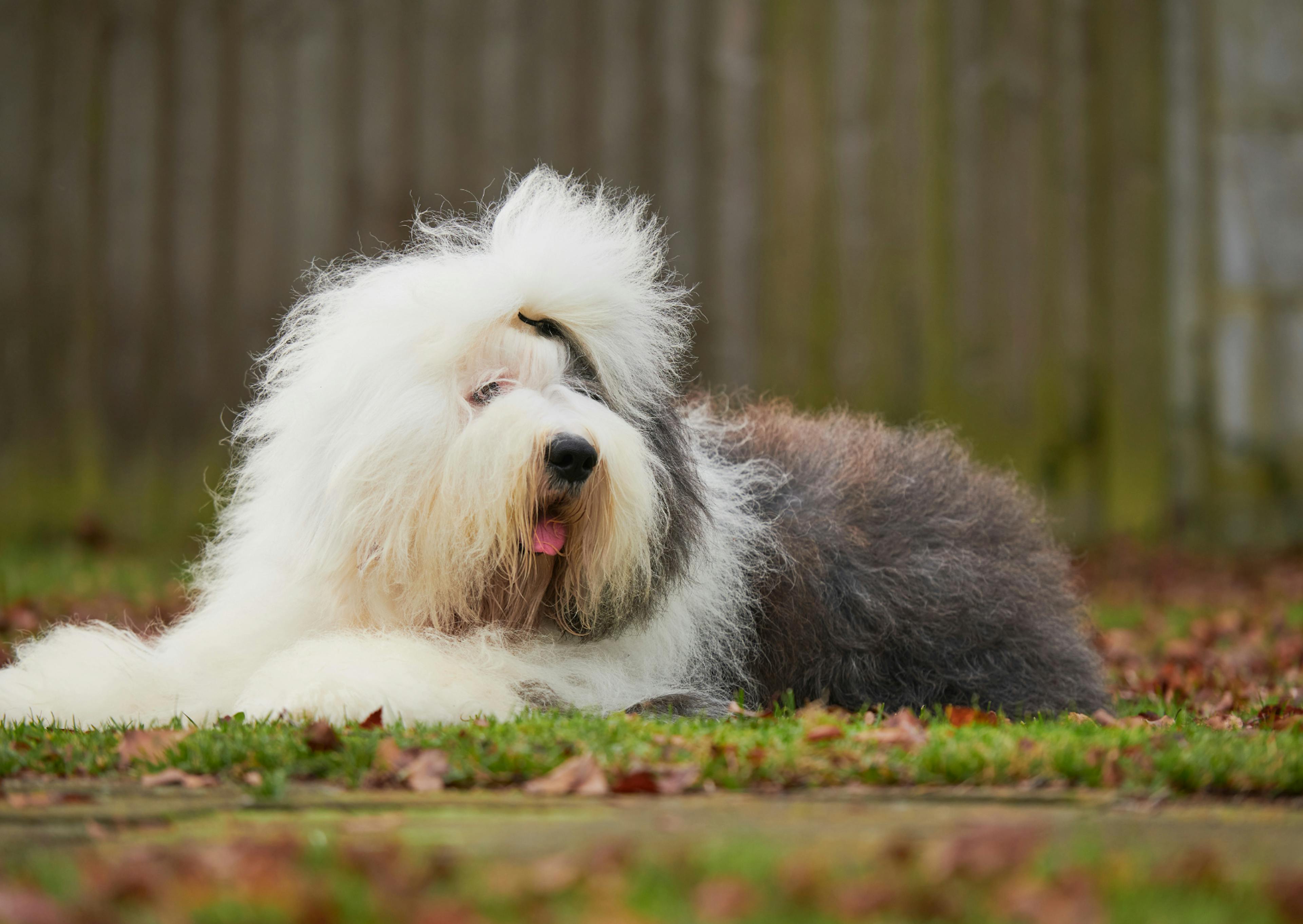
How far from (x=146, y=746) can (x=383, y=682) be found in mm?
540

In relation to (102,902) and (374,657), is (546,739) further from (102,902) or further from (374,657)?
(102,902)

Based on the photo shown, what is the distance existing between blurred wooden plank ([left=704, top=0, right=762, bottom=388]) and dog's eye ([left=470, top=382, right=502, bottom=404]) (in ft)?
15.0

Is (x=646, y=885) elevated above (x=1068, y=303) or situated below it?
below

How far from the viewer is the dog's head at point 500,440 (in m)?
3.23

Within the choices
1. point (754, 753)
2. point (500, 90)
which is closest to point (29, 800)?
point (754, 753)

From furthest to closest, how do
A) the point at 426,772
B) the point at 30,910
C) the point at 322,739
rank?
the point at 322,739 < the point at 426,772 < the point at 30,910

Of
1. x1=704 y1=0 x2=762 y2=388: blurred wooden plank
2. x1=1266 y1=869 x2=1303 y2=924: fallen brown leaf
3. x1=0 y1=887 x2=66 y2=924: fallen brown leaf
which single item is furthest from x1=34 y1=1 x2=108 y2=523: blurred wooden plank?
x1=1266 y1=869 x2=1303 y2=924: fallen brown leaf

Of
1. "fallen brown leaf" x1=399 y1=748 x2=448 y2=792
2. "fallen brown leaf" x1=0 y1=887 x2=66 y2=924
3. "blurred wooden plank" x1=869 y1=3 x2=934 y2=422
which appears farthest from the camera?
"blurred wooden plank" x1=869 y1=3 x2=934 y2=422

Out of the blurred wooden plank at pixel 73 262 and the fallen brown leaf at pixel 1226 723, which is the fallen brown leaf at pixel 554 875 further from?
the blurred wooden plank at pixel 73 262

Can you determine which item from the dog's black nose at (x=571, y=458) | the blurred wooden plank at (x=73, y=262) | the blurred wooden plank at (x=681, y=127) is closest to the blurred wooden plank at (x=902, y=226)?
the blurred wooden plank at (x=681, y=127)

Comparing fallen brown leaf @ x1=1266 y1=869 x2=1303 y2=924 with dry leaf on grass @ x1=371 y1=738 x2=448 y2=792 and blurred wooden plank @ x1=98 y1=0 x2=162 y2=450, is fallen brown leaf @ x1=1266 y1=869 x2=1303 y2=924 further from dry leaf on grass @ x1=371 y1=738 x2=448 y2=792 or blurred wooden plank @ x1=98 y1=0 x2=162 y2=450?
blurred wooden plank @ x1=98 y1=0 x2=162 y2=450

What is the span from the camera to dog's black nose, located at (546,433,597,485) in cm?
315

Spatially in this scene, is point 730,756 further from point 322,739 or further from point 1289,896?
point 1289,896

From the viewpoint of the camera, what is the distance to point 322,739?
8.95ft
